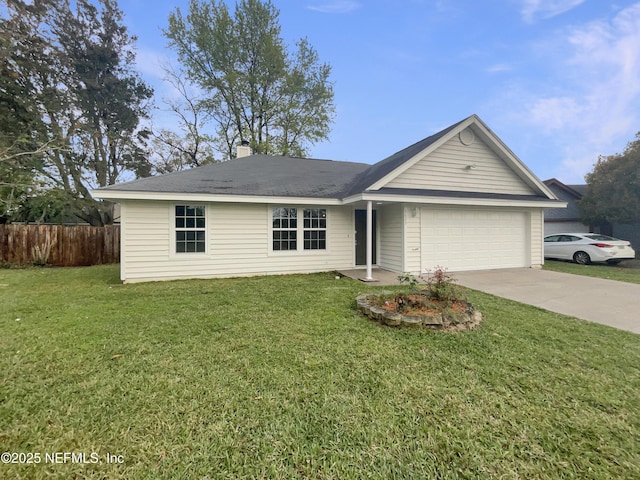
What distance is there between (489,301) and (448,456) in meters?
4.78

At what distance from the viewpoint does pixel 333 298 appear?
20.1 feet

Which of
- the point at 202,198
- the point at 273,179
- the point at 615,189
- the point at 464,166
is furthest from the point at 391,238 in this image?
the point at 615,189

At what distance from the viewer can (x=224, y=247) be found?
870 centimetres

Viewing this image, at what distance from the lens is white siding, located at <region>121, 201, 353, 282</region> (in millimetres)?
7922

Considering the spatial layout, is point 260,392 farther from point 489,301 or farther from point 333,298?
point 489,301

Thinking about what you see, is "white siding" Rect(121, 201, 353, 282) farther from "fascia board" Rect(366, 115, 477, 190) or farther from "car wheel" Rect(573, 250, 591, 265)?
"car wheel" Rect(573, 250, 591, 265)

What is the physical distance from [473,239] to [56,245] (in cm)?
1613

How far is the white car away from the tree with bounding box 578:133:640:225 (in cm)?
469

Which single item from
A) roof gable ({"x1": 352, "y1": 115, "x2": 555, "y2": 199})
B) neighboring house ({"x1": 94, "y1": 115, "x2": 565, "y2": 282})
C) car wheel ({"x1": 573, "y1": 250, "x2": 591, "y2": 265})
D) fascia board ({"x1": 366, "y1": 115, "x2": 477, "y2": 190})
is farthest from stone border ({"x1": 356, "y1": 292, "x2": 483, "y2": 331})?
car wheel ({"x1": 573, "y1": 250, "x2": 591, "y2": 265})

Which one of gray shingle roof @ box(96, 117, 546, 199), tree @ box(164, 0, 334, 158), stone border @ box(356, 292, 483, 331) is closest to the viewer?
stone border @ box(356, 292, 483, 331)

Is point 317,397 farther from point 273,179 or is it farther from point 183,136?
point 183,136

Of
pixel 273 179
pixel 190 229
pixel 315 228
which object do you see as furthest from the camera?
pixel 273 179

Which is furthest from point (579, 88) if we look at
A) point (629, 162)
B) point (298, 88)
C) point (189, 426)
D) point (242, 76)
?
point (242, 76)

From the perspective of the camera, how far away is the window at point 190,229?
827cm
